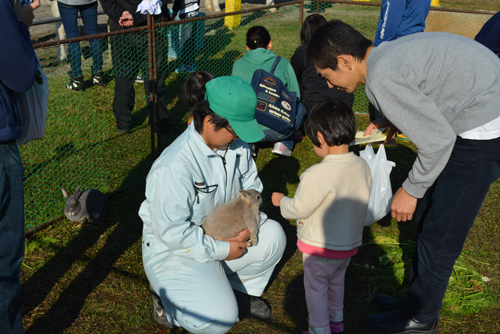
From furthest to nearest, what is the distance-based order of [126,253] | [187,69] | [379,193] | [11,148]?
[187,69], [126,253], [379,193], [11,148]

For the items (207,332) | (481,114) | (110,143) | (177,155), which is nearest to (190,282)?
(207,332)

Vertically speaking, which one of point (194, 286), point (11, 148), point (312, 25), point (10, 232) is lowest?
point (194, 286)

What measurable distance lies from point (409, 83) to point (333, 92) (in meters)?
3.32

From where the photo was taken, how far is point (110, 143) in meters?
5.33

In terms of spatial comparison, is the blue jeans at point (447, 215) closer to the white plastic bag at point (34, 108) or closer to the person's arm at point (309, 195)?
the person's arm at point (309, 195)

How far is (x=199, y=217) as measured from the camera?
2777mm

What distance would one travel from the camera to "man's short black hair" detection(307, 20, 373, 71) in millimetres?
2359

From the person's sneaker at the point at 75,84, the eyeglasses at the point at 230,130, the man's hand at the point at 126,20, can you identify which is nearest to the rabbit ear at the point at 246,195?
the eyeglasses at the point at 230,130

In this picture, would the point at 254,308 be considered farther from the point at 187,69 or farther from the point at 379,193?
the point at 187,69

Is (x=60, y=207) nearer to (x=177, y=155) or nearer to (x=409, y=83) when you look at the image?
(x=177, y=155)

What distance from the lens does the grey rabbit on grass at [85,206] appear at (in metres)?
3.69

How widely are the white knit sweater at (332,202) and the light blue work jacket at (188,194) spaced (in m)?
0.49

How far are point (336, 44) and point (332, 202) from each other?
951mm

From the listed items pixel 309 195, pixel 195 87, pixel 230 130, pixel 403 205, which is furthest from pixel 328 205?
pixel 195 87
